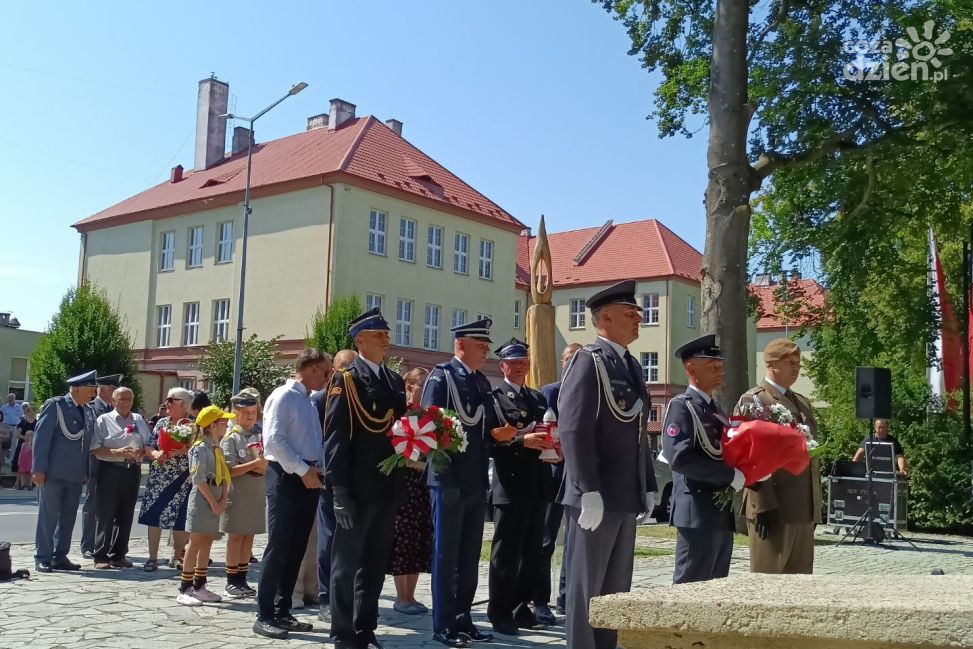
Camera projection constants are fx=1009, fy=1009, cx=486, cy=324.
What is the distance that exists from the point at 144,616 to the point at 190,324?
3977 cm

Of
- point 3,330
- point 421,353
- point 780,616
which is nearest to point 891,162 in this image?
point 780,616

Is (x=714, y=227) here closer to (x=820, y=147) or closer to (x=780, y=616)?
(x=820, y=147)

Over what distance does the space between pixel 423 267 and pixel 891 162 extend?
2927 centimetres

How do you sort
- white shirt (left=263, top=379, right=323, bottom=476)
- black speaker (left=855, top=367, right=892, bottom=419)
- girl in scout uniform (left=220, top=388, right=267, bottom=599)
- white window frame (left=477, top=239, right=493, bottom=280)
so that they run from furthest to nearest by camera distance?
1. white window frame (left=477, top=239, right=493, bottom=280)
2. black speaker (left=855, top=367, right=892, bottom=419)
3. girl in scout uniform (left=220, top=388, right=267, bottom=599)
4. white shirt (left=263, top=379, right=323, bottom=476)

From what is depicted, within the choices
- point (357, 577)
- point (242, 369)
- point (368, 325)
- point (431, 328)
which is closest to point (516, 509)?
point (357, 577)

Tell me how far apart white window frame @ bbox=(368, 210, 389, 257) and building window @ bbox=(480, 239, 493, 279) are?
20.5 feet

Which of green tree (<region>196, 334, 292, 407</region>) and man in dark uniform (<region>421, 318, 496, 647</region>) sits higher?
green tree (<region>196, 334, 292, 407</region>)

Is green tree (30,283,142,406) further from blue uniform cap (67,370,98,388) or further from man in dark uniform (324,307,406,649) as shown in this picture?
man in dark uniform (324,307,406,649)

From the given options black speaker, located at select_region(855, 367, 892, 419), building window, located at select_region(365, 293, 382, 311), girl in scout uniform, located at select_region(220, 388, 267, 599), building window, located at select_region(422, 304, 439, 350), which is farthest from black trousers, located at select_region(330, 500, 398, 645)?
building window, located at select_region(422, 304, 439, 350)

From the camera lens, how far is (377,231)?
42.1m

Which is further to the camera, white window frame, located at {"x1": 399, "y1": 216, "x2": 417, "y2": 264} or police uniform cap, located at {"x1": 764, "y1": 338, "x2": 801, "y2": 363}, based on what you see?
white window frame, located at {"x1": 399, "y1": 216, "x2": 417, "y2": 264}

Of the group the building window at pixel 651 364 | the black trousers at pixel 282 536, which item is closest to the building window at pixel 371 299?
the building window at pixel 651 364

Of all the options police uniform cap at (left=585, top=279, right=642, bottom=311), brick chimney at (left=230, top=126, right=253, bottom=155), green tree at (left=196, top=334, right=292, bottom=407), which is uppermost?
brick chimney at (left=230, top=126, right=253, bottom=155)

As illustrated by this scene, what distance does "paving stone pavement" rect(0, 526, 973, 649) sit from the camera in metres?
6.61
